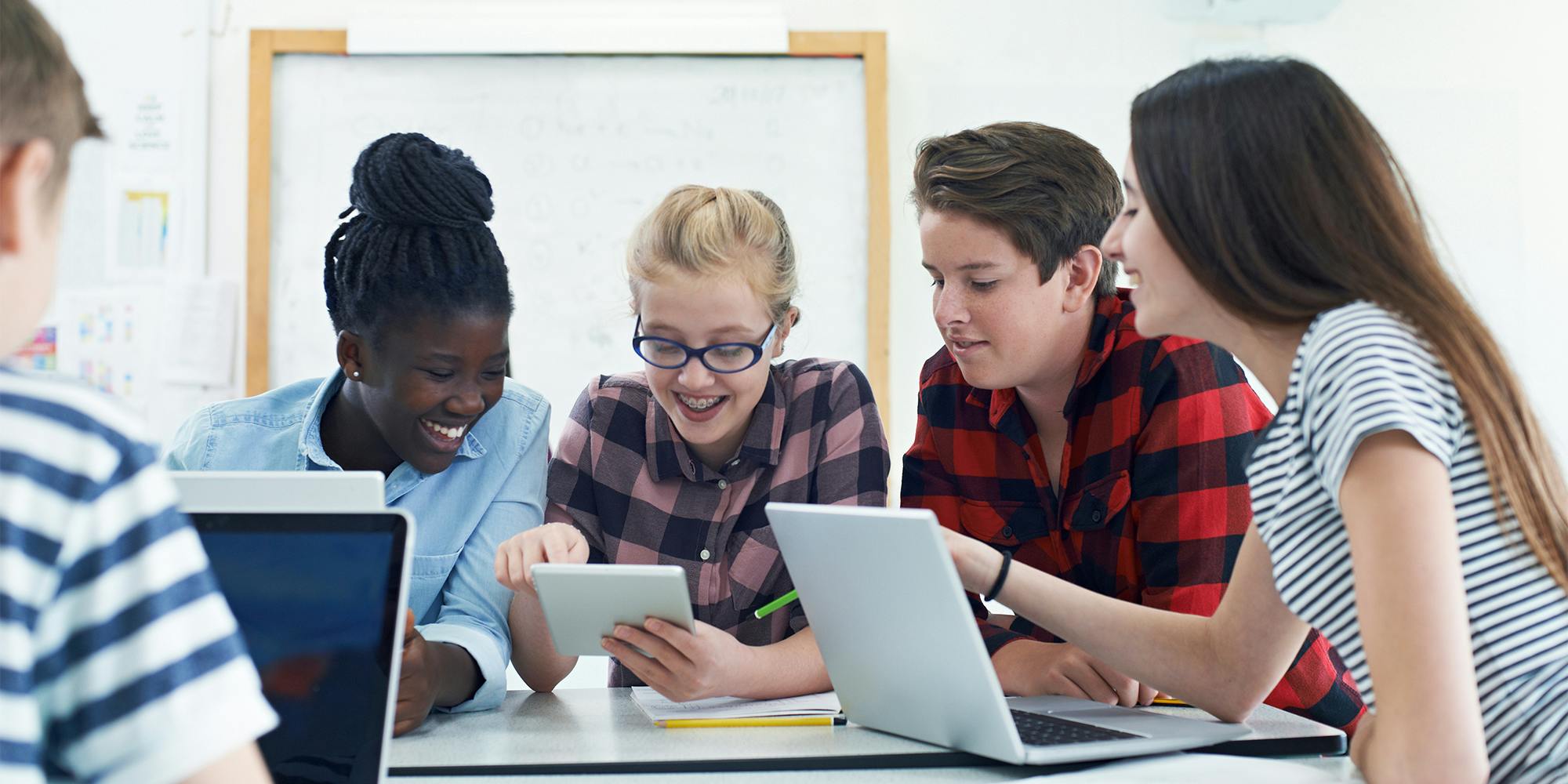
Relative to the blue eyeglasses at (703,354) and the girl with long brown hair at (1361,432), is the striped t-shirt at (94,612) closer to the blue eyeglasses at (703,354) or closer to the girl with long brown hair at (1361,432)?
the girl with long brown hair at (1361,432)

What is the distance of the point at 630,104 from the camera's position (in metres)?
2.78

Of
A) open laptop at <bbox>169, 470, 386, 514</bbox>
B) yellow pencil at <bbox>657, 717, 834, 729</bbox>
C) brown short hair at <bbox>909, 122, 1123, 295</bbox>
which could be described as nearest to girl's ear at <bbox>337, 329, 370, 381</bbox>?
open laptop at <bbox>169, 470, 386, 514</bbox>

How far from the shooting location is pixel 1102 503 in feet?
4.91

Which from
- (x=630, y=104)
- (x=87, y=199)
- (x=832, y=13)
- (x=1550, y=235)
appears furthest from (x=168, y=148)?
(x=1550, y=235)

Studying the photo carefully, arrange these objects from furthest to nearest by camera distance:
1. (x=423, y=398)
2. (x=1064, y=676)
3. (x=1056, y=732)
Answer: (x=423, y=398) → (x=1064, y=676) → (x=1056, y=732)

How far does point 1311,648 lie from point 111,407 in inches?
54.0

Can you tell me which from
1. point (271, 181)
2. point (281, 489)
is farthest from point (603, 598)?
point (271, 181)

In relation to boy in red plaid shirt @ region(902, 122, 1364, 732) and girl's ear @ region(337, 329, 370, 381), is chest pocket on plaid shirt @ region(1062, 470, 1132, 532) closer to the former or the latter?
boy in red plaid shirt @ region(902, 122, 1364, 732)

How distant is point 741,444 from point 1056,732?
66cm

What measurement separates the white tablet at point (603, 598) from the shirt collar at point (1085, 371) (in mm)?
647

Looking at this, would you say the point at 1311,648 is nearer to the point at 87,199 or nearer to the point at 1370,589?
the point at 1370,589

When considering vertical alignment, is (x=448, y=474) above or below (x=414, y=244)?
below

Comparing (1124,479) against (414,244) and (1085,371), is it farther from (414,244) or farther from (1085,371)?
(414,244)

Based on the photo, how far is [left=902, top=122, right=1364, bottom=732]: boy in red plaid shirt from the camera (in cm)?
143
